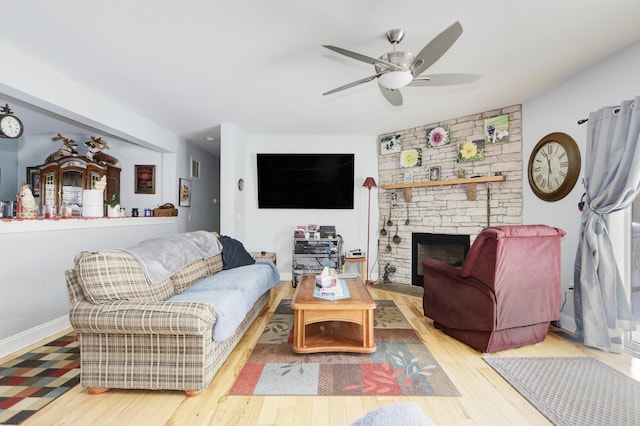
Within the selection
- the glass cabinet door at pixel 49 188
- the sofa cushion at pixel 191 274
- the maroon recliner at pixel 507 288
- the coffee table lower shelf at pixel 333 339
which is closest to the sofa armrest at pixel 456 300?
the maroon recliner at pixel 507 288

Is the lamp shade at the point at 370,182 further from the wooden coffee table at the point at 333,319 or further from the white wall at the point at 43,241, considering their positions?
the white wall at the point at 43,241

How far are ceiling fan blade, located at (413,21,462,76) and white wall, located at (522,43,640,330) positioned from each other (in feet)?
6.13

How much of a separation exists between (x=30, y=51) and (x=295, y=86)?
7.21ft

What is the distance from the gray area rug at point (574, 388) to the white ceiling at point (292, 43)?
248 cm

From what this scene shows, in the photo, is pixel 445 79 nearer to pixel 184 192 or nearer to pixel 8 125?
pixel 8 125

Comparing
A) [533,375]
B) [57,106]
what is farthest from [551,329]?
[57,106]

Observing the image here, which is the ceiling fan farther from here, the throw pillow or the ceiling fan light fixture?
the throw pillow

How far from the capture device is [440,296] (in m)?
2.79

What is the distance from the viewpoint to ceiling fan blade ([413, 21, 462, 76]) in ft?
5.57

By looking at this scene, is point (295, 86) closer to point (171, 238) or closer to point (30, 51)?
point (171, 238)

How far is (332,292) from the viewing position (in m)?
2.53

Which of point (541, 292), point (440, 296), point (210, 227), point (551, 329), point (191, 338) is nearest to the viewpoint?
point (191, 338)

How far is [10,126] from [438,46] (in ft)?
12.1

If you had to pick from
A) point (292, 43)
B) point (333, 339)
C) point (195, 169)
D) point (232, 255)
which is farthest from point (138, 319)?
point (195, 169)
